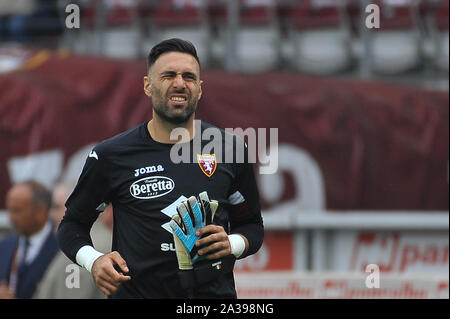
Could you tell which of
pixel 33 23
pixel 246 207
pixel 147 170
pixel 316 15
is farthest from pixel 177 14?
pixel 147 170

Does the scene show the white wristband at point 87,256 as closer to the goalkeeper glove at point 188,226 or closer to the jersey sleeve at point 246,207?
the goalkeeper glove at point 188,226

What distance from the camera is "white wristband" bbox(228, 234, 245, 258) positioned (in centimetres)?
371

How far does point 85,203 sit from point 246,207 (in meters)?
0.65

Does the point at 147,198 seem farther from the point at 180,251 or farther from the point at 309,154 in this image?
the point at 309,154

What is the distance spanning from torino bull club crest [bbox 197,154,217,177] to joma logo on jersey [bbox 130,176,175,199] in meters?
0.14

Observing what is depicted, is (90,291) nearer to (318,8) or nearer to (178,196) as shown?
(178,196)

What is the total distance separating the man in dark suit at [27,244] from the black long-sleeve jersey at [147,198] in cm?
253

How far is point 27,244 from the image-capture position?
6.48 metres

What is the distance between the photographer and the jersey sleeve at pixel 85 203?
376cm

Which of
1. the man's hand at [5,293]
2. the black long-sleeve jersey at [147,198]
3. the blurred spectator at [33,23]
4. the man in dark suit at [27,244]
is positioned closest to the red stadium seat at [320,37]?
the blurred spectator at [33,23]
